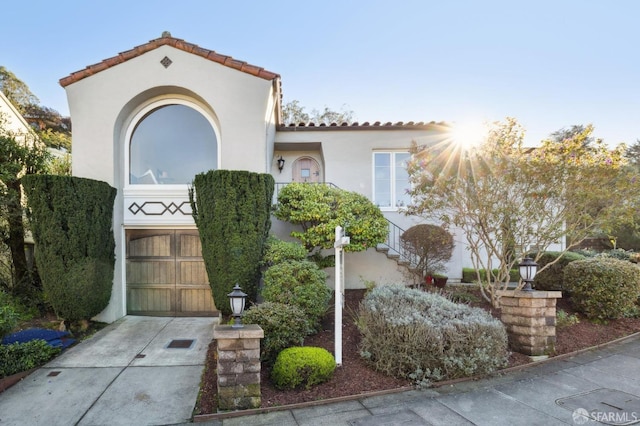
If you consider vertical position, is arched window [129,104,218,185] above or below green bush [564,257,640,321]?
above

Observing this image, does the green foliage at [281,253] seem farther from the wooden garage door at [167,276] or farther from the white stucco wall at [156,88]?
the wooden garage door at [167,276]

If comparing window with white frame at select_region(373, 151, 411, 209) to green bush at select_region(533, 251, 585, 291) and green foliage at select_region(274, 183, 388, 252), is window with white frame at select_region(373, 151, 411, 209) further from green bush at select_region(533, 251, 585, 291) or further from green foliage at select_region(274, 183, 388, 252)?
green bush at select_region(533, 251, 585, 291)

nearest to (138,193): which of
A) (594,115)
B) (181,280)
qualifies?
(181,280)

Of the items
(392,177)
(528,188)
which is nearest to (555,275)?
(528,188)

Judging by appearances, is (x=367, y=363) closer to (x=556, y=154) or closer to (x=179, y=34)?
(x=556, y=154)

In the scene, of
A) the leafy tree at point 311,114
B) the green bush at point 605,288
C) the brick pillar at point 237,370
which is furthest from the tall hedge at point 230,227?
the leafy tree at point 311,114

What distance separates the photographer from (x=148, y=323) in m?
7.37

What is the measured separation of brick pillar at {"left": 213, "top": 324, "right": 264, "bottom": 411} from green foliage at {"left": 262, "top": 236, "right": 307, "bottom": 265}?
265cm

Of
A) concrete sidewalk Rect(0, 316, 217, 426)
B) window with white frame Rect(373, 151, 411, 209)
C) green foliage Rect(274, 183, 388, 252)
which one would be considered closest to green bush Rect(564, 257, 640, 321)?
green foliage Rect(274, 183, 388, 252)

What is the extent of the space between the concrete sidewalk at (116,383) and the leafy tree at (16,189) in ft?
10.5

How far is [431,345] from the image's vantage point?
4488mm

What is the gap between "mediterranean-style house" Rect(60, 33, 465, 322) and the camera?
298 inches

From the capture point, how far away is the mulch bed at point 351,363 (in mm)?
4102

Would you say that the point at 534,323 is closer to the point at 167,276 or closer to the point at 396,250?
the point at 396,250
